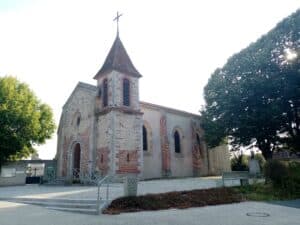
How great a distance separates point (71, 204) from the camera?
391 inches

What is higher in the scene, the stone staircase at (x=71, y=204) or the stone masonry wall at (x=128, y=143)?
the stone masonry wall at (x=128, y=143)

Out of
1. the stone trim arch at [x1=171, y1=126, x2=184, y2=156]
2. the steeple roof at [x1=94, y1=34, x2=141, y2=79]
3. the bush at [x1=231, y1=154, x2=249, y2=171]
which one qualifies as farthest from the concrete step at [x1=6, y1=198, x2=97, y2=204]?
the bush at [x1=231, y1=154, x2=249, y2=171]

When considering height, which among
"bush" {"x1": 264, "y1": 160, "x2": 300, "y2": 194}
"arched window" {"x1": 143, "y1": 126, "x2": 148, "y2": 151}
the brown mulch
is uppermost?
"arched window" {"x1": 143, "y1": 126, "x2": 148, "y2": 151}

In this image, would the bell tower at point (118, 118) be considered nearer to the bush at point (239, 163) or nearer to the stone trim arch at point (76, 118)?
the stone trim arch at point (76, 118)

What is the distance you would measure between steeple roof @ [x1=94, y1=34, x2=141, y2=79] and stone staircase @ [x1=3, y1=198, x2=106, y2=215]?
13.0m

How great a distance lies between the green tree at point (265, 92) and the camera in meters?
20.4

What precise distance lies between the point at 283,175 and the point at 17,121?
2342 cm

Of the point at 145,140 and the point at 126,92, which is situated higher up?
the point at 126,92

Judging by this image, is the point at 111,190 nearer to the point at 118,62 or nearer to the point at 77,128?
the point at 77,128

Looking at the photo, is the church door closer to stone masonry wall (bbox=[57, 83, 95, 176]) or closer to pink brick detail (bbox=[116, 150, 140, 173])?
stone masonry wall (bbox=[57, 83, 95, 176])

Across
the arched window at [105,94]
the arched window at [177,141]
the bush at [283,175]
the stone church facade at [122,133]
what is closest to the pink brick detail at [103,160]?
the stone church facade at [122,133]

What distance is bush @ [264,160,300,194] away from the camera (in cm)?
1371

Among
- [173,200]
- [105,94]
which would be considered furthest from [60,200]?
[105,94]

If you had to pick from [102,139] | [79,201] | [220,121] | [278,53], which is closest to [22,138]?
[102,139]
